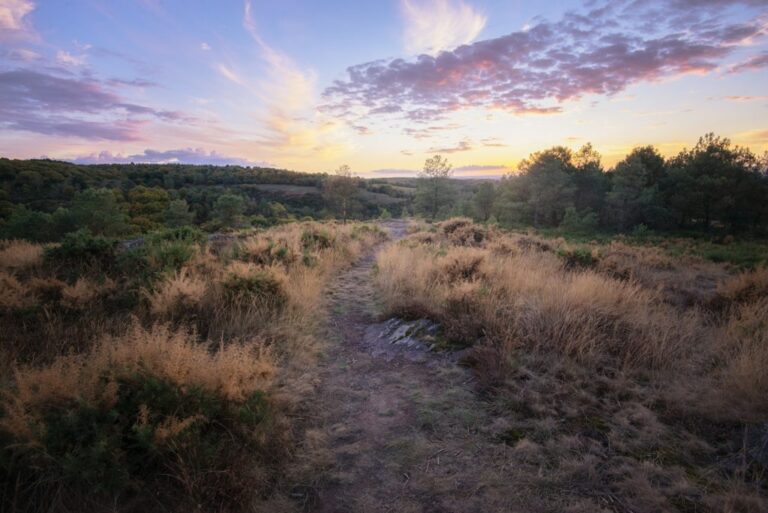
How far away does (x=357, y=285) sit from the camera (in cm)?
1003

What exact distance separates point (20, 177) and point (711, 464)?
77575 mm

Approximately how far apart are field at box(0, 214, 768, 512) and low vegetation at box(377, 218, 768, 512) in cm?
Answer: 2

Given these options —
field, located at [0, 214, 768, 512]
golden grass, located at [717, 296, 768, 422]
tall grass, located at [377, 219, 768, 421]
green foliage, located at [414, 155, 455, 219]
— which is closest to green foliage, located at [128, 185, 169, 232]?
green foliage, located at [414, 155, 455, 219]

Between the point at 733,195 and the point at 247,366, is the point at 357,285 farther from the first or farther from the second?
the point at 733,195

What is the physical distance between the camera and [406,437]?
3381 millimetres

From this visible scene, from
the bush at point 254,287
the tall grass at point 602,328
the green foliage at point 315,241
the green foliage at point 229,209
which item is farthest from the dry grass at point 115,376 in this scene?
the green foliage at point 229,209

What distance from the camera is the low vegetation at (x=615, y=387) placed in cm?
268

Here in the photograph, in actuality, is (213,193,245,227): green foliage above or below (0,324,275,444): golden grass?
below

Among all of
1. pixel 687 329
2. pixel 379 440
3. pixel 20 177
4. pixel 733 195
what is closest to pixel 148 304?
pixel 379 440

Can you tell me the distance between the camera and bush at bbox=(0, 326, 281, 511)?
2299 mm

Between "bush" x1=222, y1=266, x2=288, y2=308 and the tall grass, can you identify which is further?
"bush" x1=222, y1=266, x2=288, y2=308

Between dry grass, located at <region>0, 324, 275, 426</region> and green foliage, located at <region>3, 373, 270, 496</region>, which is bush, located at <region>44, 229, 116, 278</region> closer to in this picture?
dry grass, located at <region>0, 324, 275, 426</region>

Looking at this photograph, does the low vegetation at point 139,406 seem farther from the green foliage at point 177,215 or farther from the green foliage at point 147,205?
the green foliage at point 147,205

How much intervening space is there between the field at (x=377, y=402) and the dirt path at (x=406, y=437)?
0.02 meters
